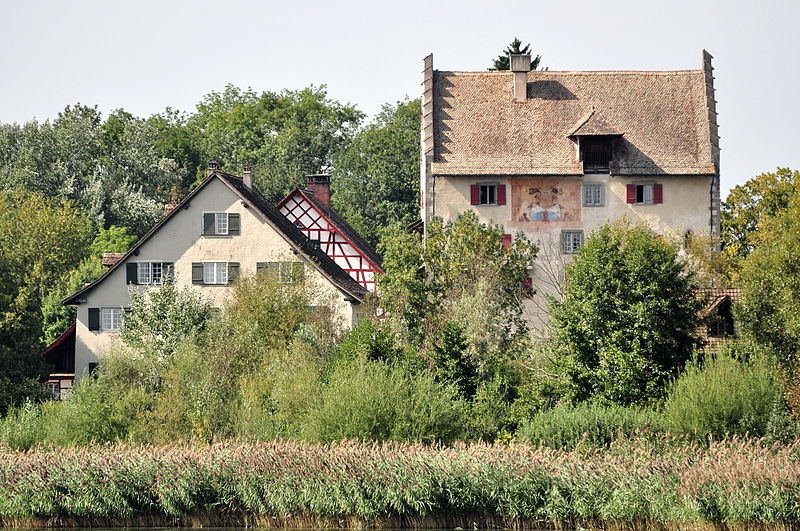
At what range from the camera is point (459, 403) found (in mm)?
43594

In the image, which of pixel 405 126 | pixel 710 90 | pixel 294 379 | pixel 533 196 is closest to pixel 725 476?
pixel 294 379

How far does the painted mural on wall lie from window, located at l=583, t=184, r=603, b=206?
359 mm

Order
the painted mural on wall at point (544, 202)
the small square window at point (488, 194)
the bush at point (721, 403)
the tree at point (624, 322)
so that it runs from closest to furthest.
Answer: the bush at point (721, 403) → the tree at point (624, 322) → the painted mural on wall at point (544, 202) → the small square window at point (488, 194)

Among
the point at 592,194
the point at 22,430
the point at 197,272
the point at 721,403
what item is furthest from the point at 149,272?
the point at 721,403

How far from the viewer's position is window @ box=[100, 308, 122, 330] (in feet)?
201

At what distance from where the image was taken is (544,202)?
58.2 meters

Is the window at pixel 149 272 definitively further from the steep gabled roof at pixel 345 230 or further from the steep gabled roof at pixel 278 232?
the steep gabled roof at pixel 345 230

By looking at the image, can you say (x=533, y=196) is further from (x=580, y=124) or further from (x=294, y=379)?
(x=294, y=379)

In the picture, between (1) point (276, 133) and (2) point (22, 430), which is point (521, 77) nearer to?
(2) point (22, 430)

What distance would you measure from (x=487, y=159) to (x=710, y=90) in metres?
9.56

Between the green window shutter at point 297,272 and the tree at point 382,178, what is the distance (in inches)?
1170

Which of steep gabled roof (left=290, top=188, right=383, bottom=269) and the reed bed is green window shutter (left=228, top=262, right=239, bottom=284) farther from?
the reed bed

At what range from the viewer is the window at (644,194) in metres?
58.3

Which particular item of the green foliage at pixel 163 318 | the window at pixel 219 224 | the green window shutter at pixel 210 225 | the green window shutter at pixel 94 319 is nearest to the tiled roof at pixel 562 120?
the window at pixel 219 224
